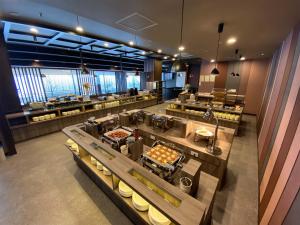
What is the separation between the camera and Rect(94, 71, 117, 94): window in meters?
8.97

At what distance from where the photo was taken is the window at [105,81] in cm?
897

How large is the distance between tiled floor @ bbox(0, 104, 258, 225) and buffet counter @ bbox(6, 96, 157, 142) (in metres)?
1.12

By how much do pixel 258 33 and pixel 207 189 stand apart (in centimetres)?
378

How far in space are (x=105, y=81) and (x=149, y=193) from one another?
9.42 metres

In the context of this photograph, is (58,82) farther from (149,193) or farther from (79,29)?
(149,193)

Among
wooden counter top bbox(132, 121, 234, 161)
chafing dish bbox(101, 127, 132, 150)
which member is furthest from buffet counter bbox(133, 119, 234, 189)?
chafing dish bbox(101, 127, 132, 150)

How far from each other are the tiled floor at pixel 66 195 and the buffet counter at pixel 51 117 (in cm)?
112

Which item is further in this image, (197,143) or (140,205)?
(197,143)

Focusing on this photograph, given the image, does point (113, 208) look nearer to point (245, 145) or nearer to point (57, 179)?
point (57, 179)

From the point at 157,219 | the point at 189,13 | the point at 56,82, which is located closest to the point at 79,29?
the point at 189,13

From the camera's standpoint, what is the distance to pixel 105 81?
9.38m

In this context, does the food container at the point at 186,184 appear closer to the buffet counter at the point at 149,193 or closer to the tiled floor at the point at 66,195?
the buffet counter at the point at 149,193

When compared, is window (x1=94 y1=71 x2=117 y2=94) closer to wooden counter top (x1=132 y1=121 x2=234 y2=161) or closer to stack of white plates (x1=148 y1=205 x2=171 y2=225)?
wooden counter top (x1=132 y1=121 x2=234 y2=161)

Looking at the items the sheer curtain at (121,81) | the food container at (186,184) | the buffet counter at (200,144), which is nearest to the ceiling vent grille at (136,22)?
the buffet counter at (200,144)
